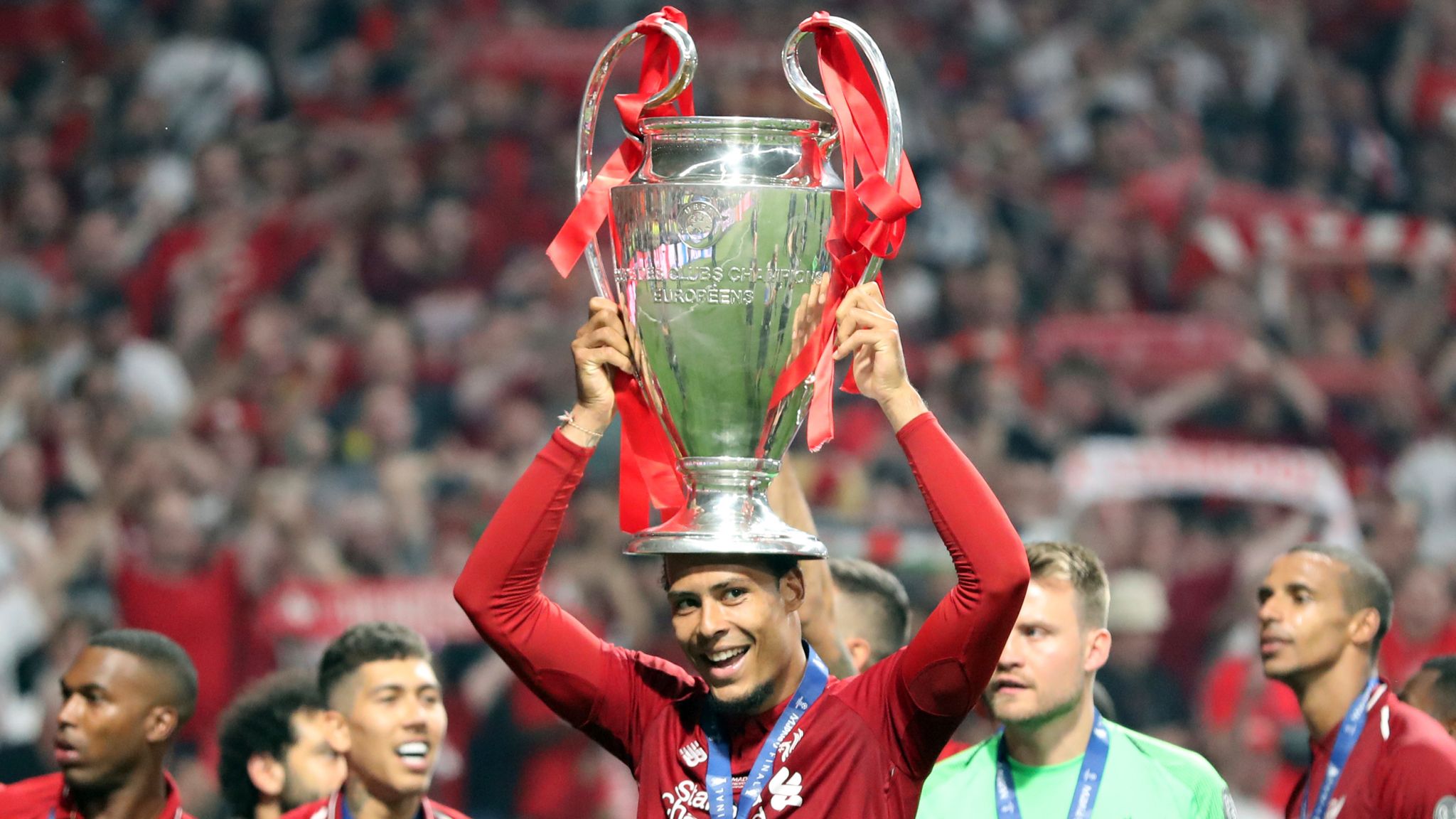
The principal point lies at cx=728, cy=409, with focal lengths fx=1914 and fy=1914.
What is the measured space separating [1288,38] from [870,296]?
28.7 feet

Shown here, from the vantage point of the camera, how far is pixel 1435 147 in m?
10.4

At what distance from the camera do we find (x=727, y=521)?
289cm

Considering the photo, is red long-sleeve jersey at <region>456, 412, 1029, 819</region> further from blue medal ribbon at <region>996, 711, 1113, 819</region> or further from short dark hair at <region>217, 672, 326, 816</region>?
short dark hair at <region>217, 672, 326, 816</region>

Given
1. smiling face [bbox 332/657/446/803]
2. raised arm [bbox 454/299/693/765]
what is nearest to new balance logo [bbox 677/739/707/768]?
raised arm [bbox 454/299/693/765]

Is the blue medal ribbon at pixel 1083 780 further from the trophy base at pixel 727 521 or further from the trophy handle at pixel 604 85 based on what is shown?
the trophy handle at pixel 604 85

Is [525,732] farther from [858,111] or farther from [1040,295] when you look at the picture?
[858,111]

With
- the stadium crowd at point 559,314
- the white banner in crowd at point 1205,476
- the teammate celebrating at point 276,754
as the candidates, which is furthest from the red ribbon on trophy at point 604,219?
the white banner in crowd at point 1205,476

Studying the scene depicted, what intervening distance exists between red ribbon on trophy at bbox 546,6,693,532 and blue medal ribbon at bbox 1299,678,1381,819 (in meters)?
1.68

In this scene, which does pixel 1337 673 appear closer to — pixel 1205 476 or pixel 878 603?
pixel 878 603

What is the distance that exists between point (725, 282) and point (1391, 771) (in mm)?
1931

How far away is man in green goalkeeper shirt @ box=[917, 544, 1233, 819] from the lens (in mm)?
3721

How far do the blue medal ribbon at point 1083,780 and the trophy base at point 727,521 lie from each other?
1032 millimetres

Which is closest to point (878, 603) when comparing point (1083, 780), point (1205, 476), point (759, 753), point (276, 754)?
point (1083, 780)

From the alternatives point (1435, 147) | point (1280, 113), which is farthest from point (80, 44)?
point (1435, 147)
